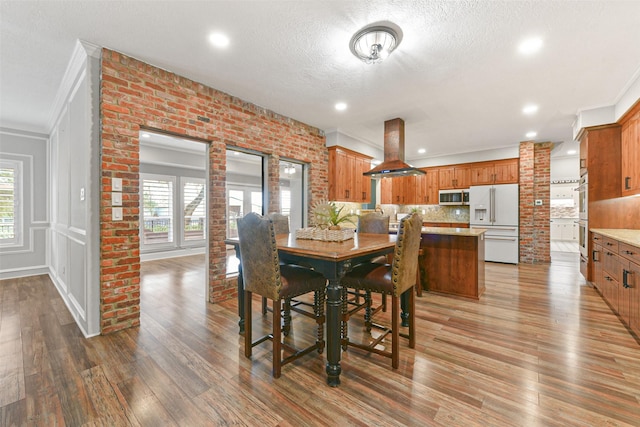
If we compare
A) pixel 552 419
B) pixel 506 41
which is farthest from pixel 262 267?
pixel 506 41

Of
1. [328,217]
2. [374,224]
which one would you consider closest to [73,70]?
[328,217]

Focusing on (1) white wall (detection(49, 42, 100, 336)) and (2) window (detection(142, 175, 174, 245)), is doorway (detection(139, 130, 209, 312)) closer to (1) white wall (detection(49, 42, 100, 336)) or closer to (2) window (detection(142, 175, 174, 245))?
(2) window (detection(142, 175, 174, 245))

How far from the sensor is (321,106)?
4.11 metres

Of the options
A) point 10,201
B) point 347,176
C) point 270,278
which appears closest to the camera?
point 270,278

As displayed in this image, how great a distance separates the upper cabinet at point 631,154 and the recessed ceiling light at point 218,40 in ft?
15.6

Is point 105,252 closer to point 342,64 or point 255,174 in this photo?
point 342,64

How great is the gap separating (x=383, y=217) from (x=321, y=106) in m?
1.94

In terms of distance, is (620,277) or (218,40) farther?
(620,277)

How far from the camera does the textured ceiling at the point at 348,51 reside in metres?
2.12

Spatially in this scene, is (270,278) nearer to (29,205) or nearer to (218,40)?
(218,40)

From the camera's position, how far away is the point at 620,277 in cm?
286

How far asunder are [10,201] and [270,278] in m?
5.87

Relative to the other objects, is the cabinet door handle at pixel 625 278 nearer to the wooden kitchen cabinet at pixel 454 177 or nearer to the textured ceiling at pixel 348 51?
the textured ceiling at pixel 348 51

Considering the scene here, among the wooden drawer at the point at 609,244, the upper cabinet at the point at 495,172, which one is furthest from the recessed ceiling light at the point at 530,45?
the upper cabinet at the point at 495,172
